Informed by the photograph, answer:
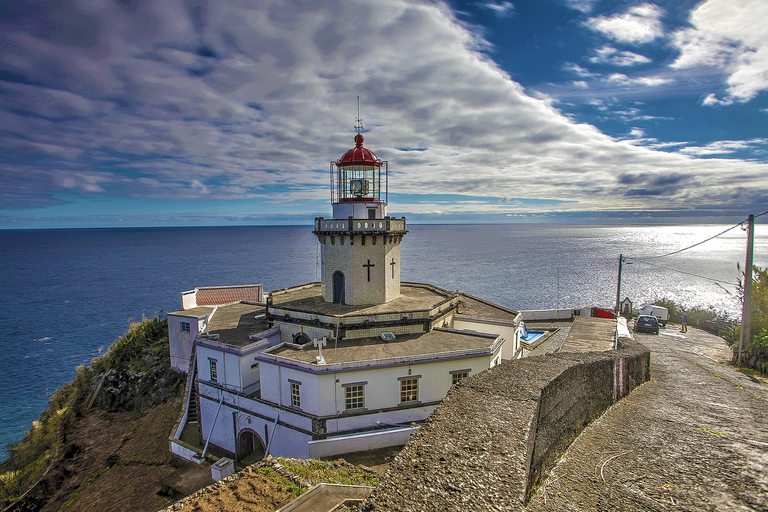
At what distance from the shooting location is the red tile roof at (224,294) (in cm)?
3384

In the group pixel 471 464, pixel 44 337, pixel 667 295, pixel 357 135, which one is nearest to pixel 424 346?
pixel 471 464

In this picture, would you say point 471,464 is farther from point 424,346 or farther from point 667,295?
point 667,295

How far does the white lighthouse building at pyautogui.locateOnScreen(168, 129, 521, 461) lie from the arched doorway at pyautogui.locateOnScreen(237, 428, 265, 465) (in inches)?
2.1

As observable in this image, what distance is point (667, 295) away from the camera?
7731 cm

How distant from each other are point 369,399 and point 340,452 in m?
2.44

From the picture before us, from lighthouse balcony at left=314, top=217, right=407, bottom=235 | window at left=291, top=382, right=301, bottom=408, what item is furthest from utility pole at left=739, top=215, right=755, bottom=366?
window at left=291, top=382, right=301, bottom=408

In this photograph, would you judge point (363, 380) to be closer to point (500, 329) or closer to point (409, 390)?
point (409, 390)

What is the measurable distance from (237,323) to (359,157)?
42.0ft

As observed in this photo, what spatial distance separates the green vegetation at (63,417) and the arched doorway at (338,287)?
20.1 m

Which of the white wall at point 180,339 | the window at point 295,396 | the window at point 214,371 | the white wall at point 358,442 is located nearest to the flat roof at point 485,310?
the white wall at point 358,442

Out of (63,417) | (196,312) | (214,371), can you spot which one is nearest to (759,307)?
(214,371)

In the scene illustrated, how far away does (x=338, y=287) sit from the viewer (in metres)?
22.6

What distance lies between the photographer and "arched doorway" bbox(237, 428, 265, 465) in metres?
19.0

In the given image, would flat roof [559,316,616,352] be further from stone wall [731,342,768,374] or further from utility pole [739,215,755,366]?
utility pole [739,215,755,366]
